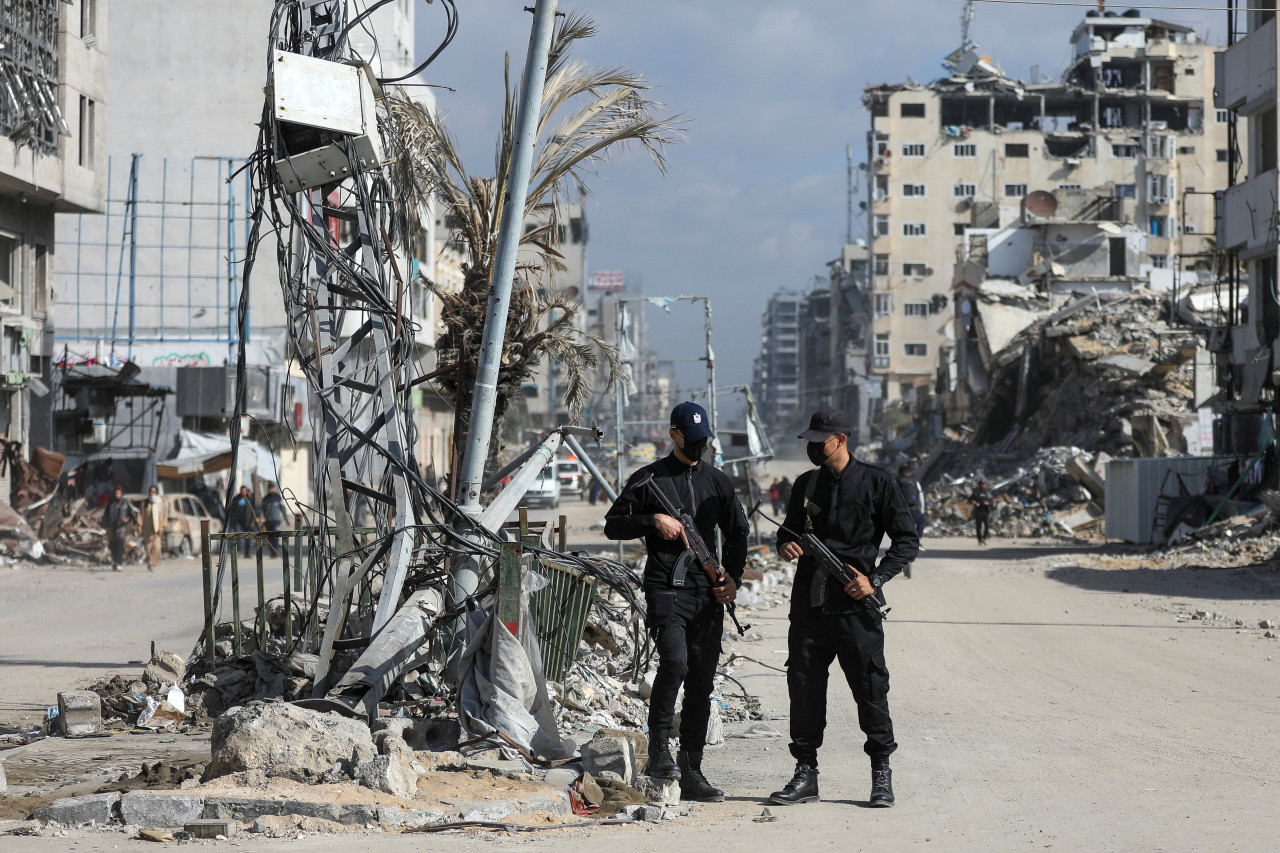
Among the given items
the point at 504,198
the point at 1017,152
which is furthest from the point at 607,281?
the point at 504,198

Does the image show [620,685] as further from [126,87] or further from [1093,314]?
[1093,314]

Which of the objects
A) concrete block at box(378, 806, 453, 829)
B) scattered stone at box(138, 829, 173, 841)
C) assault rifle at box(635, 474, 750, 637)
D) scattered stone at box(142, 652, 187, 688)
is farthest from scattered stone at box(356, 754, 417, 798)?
scattered stone at box(142, 652, 187, 688)

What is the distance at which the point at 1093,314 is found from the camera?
4419cm

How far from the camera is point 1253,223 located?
25672 mm

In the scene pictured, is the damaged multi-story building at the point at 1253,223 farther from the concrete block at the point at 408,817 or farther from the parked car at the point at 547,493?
the parked car at the point at 547,493

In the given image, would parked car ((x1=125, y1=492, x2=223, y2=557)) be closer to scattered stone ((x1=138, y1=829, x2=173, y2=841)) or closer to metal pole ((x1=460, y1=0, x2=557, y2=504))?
metal pole ((x1=460, y1=0, x2=557, y2=504))

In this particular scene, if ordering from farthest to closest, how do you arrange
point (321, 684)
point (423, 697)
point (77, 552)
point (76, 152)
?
1. point (76, 152)
2. point (77, 552)
3. point (423, 697)
4. point (321, 684)

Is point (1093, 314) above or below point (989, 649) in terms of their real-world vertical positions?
above

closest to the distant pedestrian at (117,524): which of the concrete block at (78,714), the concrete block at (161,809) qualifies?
the concrete block at (78,714)

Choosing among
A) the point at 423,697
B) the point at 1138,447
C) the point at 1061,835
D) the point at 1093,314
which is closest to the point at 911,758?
the point at 1061,835

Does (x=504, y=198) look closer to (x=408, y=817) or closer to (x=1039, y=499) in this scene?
(x=408, y=817)

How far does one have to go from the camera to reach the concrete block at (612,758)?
20.1 feet

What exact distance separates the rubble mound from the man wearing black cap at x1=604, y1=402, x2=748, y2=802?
143cm

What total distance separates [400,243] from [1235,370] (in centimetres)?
2342
